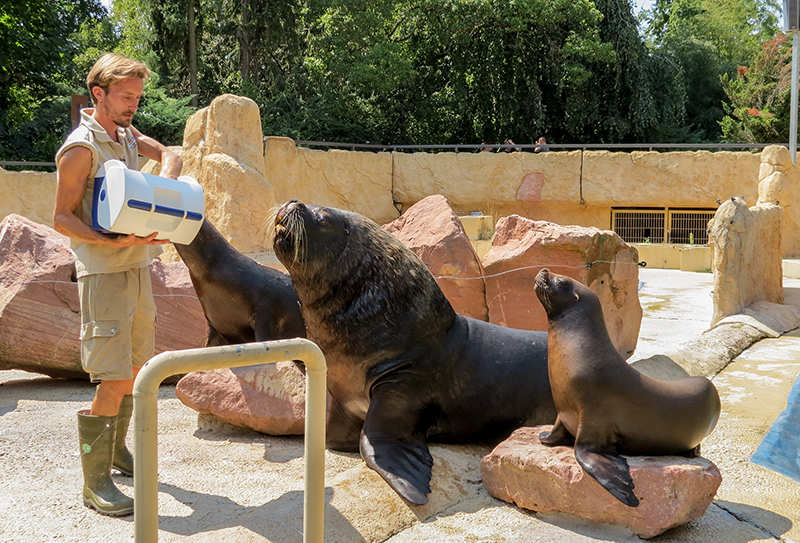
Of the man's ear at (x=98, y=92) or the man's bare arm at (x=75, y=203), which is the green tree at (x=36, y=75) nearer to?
the man's ear at (x=98, y=92)

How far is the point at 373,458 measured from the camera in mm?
2930

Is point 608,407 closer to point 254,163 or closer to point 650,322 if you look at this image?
Result: point 650,322

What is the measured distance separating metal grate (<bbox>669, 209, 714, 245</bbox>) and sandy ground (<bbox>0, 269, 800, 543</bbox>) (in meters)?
14.9

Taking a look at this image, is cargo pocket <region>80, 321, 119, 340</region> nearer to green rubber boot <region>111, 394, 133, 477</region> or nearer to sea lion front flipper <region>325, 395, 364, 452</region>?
green rubber boot <region>111, 394, 133, 477</region>

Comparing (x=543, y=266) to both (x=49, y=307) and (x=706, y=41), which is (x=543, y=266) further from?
(x=706, y=41)

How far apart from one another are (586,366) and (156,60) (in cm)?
2132

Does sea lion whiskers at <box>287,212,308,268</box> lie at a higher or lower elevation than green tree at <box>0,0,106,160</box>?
lower

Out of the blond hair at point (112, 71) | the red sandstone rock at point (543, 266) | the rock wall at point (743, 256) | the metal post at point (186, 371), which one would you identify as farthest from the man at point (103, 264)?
the rock wall at point (743, 256)

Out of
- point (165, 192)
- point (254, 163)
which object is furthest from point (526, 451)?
point (254, 163)

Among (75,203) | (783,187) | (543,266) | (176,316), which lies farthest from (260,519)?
(783,187)

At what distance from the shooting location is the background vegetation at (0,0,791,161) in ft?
67.8

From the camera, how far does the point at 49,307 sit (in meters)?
4.88

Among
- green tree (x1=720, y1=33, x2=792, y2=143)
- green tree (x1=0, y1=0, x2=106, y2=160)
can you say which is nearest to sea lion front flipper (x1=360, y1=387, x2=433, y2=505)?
green tree (x1=0, y1=0, x2=106, y2=160)

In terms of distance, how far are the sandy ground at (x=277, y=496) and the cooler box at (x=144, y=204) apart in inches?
40.6
